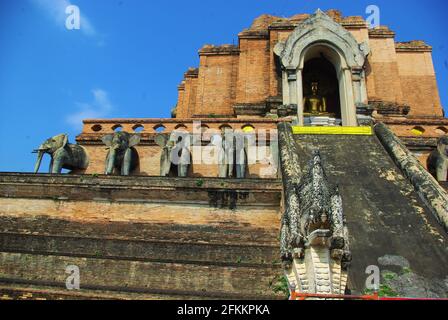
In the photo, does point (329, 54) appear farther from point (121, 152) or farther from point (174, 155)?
point (121, 152)

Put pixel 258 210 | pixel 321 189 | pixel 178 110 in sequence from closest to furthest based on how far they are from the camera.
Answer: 1. pixel 321 189
2. pixel 258 210
3. pixel 178 110

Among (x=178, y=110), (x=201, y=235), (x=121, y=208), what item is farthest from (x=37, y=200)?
(x=178, y=110)

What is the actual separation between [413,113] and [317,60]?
193 inches

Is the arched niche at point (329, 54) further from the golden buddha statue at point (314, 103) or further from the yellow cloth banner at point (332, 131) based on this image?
the yellow cloth banner at point (332, 131)

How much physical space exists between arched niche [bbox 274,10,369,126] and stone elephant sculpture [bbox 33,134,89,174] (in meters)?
8.10

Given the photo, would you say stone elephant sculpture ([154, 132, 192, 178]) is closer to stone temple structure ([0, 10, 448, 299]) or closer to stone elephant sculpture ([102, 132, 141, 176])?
stone temple structure ([0, 10, 448, 299])

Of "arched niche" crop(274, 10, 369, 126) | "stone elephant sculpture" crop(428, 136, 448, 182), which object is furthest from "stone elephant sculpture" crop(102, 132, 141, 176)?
"stone elephant sculpture" crop(428, 136, 448, 182)

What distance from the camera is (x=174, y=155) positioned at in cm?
1196

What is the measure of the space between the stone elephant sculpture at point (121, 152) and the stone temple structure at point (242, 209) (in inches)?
1.6

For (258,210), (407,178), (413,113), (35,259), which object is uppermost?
(413,113)

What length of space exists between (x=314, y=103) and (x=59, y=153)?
11.6 m

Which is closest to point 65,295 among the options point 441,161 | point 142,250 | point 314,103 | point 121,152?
point 142,250
